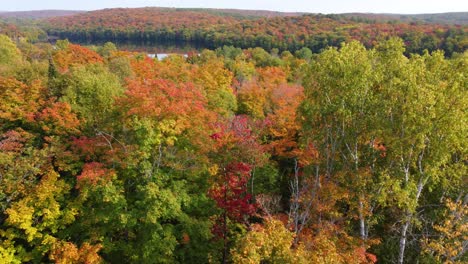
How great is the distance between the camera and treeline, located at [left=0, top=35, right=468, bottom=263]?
1583cm

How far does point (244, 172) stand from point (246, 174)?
802 millimetres

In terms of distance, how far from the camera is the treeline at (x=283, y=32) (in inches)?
3004

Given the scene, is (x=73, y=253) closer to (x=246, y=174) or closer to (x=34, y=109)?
(x=246, y=174)

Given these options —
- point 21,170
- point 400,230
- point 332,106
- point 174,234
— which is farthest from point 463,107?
point 21,170

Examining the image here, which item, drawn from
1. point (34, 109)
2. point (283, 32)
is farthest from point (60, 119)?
point (283, 32)

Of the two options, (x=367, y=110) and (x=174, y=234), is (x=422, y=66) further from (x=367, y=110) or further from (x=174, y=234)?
(x=174, y=234)

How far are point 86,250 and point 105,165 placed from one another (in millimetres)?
4510

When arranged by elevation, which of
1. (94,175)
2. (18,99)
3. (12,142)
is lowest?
(94,175)

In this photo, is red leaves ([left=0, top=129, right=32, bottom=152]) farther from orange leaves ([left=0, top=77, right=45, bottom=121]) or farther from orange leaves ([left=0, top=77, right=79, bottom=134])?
orange leaves ([left=0, top=77, right=45, bottom=121])

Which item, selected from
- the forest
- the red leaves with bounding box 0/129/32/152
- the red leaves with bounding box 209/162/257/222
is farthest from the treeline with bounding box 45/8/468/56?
the red leaves with bounding box 0/129/32/152

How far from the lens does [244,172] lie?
65.6 ft

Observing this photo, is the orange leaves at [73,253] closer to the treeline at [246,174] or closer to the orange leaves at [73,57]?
the treeline at [246,174]

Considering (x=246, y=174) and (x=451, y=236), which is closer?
(x=451, y=236)

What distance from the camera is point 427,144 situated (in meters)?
16.9
